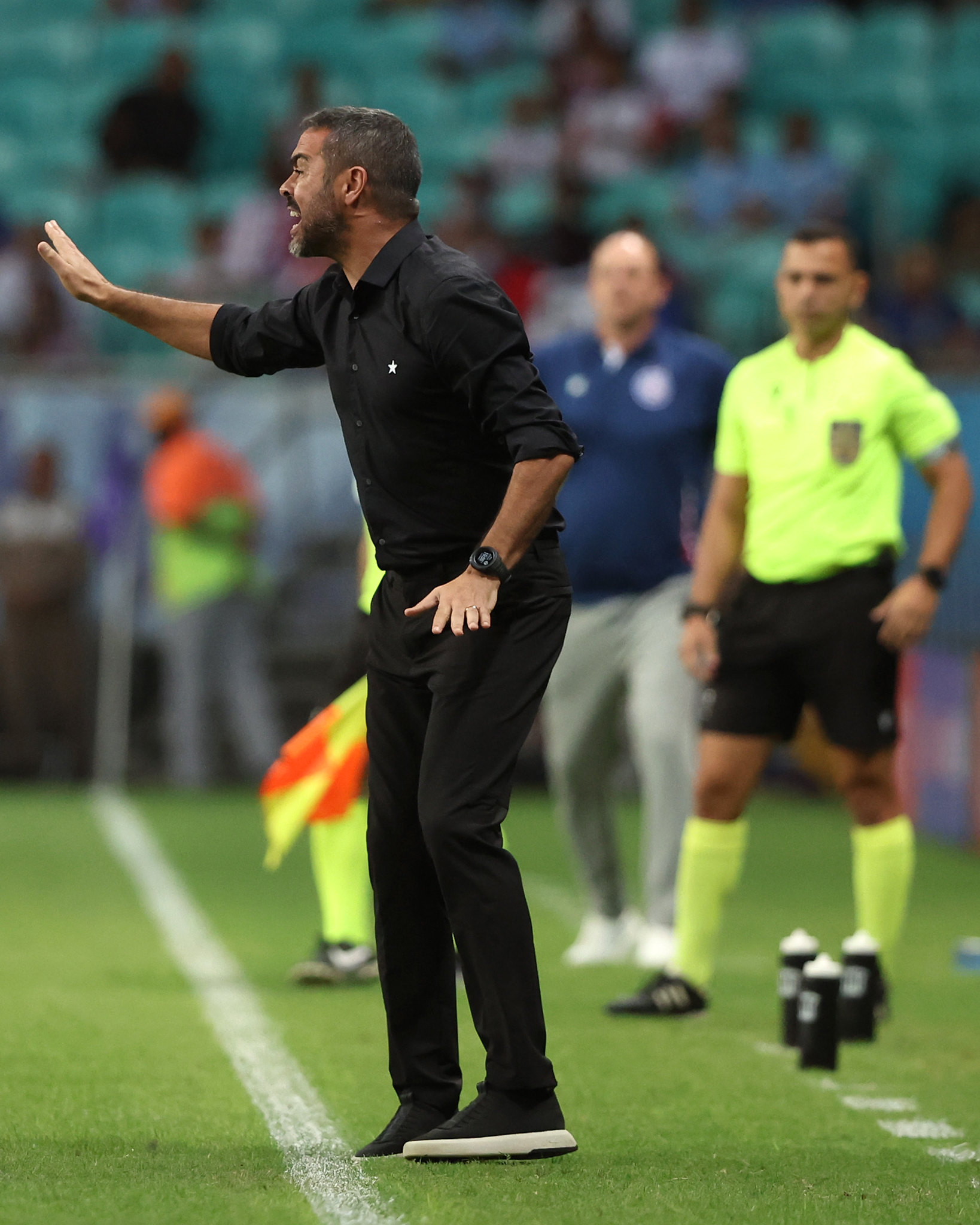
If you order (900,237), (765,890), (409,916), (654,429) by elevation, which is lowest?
(765,890)

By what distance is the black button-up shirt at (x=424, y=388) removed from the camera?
4254mm

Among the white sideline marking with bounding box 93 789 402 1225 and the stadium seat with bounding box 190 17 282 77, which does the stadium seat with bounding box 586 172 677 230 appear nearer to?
the stadium seat with bounding box 190 17 282 77

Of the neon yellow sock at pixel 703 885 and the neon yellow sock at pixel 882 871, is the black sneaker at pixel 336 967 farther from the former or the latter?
A: the neon yellow sock at pixel 882 871

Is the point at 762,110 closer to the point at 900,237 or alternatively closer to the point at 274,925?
the point at 900,237

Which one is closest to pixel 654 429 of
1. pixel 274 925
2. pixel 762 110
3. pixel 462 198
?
pixel 274 925

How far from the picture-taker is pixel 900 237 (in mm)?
18438

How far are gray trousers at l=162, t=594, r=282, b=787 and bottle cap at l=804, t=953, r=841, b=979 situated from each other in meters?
9.22

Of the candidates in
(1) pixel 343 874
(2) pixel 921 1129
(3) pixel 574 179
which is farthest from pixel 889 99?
(2) pixel 921 1129

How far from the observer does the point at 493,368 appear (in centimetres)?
425

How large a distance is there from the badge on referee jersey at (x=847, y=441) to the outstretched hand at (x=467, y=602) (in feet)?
8.08

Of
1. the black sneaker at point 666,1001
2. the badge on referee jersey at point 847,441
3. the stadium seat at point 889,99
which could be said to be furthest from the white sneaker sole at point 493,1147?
the stadium seat at point 889,99

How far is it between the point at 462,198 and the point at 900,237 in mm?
3805

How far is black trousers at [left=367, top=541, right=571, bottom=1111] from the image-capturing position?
434cm

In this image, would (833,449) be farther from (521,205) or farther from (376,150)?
(521,205)
